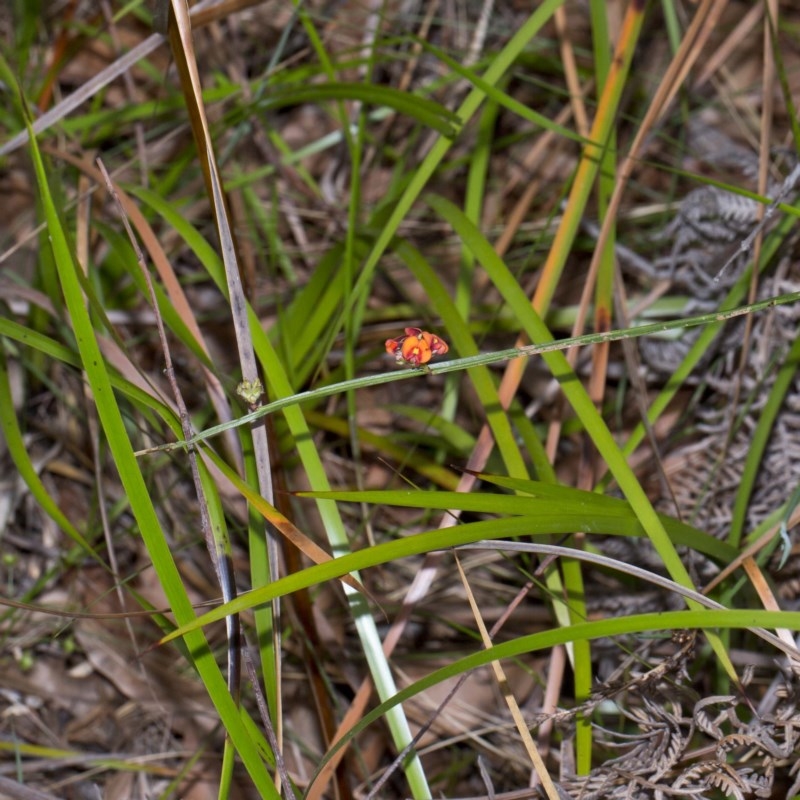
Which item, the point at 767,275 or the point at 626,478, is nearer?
the point at 626,478

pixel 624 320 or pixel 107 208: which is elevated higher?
pixel 107 208

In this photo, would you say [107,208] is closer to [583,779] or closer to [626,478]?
[626,478]

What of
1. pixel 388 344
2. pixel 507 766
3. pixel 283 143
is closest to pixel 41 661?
pixel 507 766

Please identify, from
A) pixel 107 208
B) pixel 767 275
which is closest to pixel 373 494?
pixel 767 275

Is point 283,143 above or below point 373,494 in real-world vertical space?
above

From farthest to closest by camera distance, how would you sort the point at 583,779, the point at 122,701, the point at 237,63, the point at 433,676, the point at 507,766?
the point at 237,63
the point at 122,701
the point at 507,766
the point at 583,779
the point at 433,676

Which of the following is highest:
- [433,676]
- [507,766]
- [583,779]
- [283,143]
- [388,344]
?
[283,143]

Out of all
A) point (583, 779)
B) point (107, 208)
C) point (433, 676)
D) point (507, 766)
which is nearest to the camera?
point (433, 676)

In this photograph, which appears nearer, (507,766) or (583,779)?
(583,779)

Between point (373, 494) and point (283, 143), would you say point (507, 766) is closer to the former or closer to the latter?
point (373, 494)
